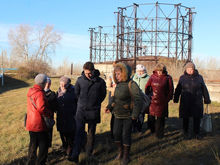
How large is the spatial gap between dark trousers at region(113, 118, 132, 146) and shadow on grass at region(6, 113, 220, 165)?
0.43 meters

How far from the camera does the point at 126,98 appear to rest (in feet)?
14.7

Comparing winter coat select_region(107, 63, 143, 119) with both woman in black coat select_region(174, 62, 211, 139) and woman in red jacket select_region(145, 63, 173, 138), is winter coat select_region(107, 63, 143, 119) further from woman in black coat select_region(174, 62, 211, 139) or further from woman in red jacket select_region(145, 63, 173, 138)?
woman in black coat select_region(174, 62, 211, 139)

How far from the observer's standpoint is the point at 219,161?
4352 mm

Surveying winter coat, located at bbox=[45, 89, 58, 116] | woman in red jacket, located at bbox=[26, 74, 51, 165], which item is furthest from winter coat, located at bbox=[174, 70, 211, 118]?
woman in red jacket, located at bbox=[26, 74, 51, 165]

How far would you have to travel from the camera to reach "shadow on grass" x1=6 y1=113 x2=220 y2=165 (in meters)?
4.78

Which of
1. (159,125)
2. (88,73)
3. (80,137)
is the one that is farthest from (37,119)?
(159,125)

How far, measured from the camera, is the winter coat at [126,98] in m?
4.41

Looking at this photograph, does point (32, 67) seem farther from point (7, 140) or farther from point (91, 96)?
point (91, 96)

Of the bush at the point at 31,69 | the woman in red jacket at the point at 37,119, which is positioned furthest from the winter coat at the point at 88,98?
the bush at the point at 31,69

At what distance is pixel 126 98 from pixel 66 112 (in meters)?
1.21

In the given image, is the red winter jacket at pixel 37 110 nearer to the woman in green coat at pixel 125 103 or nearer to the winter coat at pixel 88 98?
the winter coat at pixel 88 98

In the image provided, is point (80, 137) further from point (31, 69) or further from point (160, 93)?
point (31, 69)

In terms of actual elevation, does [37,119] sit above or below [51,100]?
below

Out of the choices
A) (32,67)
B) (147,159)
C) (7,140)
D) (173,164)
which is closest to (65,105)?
(147,159)
